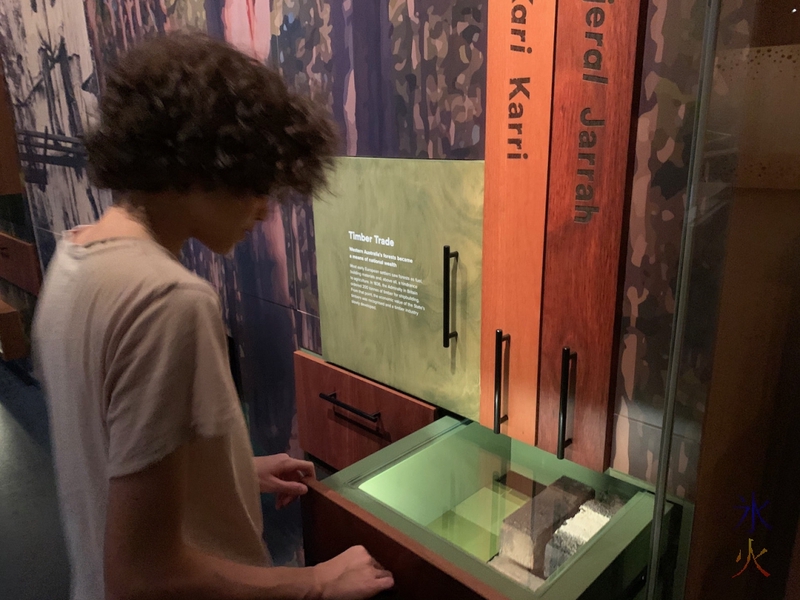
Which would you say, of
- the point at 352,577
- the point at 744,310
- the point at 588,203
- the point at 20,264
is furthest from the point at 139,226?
the point at 20,264

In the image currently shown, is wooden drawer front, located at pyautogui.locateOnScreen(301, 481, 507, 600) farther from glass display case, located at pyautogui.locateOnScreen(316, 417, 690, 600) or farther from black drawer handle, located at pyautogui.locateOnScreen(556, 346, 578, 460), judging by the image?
black drawer handle, located at pyautogui.locateOnScreen(556, 346, 578, 460)

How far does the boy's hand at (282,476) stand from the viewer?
107cm

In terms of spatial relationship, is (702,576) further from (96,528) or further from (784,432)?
(96,528)

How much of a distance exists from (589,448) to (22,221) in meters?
3.44

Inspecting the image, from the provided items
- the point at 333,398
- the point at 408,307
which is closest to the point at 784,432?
the point at 408,307

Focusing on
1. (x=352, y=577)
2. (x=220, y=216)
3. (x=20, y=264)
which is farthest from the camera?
(x=20, y=264)

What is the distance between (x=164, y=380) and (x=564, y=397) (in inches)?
28.1

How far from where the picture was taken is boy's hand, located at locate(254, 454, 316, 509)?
1.07m

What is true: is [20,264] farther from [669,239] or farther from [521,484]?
[669,239]

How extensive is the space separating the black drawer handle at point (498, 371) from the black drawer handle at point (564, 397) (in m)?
0.13

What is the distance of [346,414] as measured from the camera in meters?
1.63

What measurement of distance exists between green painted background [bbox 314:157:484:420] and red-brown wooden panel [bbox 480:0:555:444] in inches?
1.9

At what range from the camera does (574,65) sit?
949 mm

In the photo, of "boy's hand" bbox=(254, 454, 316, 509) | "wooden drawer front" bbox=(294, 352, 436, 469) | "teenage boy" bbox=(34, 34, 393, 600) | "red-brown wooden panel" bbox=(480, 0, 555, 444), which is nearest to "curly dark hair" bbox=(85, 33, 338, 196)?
"teenage boy" bbox=(34, 34, 393, 600)
